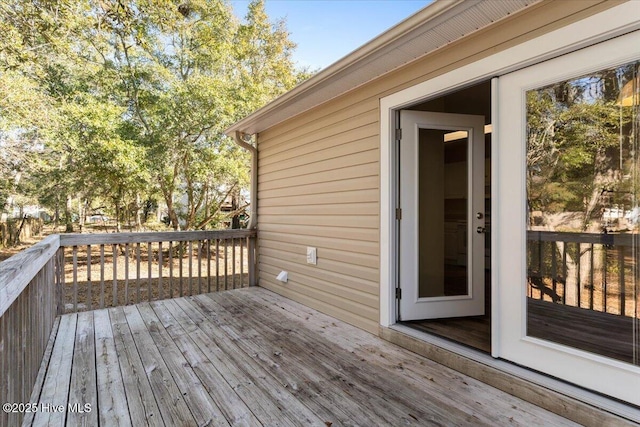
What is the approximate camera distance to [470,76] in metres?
2.35

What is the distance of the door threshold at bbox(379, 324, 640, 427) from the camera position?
1650 mm

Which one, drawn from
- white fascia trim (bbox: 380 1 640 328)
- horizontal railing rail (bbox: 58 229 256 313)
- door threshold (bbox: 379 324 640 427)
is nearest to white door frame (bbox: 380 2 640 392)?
white fascia trim (bbox: 380 1 640 328)

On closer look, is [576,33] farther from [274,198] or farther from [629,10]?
[274,198]

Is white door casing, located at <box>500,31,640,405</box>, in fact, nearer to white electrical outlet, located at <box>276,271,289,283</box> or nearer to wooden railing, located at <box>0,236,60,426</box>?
wooden railing, located at <box>0,236,60,426</box>

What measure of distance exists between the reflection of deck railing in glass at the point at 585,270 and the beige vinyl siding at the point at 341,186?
123 cm

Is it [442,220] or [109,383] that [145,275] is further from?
[442,220]

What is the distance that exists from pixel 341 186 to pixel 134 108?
6985 millimetres

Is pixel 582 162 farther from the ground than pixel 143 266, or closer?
farther from the ground

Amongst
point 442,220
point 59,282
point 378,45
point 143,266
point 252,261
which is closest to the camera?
point 378,45

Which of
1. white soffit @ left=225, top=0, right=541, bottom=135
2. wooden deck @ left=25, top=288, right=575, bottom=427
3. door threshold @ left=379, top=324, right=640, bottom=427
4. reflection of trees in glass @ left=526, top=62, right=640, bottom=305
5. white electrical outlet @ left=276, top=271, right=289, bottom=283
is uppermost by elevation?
white soffit @ left=225, top=0, right=541, bottom=135

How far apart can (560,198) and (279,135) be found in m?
3.60

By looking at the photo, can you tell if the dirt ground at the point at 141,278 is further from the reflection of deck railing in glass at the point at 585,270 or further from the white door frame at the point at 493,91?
the reflection of deck railing in glass at the point at 585,270

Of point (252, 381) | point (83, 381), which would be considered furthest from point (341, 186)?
point (83, 381)

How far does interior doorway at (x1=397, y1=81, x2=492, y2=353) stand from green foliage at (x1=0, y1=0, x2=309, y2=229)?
492 centimetres
